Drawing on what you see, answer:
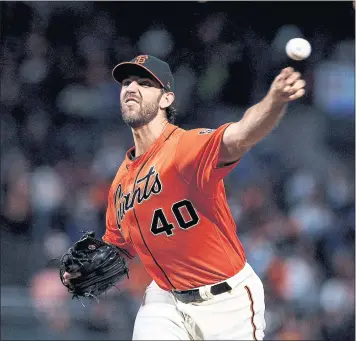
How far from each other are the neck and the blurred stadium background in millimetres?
3194

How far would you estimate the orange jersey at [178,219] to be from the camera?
3346 millimetres

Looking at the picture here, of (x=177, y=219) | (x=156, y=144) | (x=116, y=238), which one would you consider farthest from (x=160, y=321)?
(x=156, y=144)

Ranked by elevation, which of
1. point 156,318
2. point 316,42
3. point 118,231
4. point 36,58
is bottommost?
point 156,318

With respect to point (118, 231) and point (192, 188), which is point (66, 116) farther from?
point (192, 188)

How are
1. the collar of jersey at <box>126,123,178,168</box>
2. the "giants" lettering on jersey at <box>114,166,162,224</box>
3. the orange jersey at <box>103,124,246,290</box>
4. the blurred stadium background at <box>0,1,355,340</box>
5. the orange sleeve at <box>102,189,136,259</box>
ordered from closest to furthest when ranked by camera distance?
the orange jersey at <box>103,124,246,290</box> < the "giants" lettering on jersey at <box>114,166,162,224</box> < the collar of jersey at <box>126,123,178,168</box> < the orange sleeve at <box>102,189,136,259</box> < the blurred stadium background at <box>0,1,355,340</box>

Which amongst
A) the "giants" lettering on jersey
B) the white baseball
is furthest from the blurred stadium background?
the white baseball

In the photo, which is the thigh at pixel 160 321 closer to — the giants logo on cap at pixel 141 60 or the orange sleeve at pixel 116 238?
the orange sleeve at pixel 116 238

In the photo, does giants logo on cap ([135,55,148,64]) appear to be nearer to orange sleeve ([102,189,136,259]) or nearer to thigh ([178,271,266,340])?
orange sleeve ([102,189,136,259])

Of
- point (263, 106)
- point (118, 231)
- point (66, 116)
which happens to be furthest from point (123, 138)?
point (263, 106)

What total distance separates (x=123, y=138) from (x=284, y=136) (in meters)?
2.02

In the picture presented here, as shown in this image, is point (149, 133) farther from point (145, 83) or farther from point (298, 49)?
point (298, 49)

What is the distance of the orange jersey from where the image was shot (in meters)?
3.35

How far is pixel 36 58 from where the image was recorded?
9398 mm

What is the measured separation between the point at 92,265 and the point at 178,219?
0.75m
